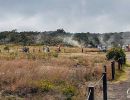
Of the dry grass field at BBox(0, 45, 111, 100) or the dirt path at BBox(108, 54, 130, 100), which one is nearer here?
the dry grass field at BBox(0, 45, 111, 100)

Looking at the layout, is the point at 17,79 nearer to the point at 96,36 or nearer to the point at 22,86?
the point at 22,86

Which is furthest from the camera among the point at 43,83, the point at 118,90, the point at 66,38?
the point at 66,38

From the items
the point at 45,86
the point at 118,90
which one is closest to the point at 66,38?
the point at 118,90

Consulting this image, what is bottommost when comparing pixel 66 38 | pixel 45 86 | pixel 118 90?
pixel 118 90

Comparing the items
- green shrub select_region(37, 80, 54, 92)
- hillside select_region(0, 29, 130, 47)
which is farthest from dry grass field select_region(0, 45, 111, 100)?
hillside select_region(0, 29, 130, 47)

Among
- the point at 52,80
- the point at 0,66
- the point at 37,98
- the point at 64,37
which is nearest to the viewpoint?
the point at 37,98

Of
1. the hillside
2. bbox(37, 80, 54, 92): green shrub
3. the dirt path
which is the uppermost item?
the hillside

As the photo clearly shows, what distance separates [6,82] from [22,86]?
1254 millimetres

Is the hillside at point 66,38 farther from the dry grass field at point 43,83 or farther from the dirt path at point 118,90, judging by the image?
the dry grass field at point 43,83

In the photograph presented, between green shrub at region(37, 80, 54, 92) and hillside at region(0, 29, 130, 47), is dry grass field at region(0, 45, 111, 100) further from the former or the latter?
hillside at region(0, 29, 130, 47)

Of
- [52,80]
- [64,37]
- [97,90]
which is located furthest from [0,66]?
[64,37]

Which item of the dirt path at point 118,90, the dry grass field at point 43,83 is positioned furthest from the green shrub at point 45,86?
the dirt path at point 118,90

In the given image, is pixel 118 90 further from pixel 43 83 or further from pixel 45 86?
pixel 45 86

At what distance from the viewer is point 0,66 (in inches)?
1050
